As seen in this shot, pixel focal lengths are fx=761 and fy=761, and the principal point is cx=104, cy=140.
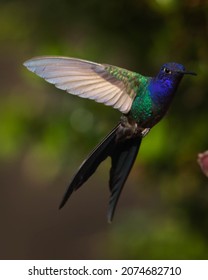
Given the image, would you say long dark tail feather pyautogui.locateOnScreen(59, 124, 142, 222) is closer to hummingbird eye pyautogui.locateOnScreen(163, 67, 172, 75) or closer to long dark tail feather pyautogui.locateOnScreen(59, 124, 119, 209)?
long dark tail feather pyautogui.locateOnScreen(59, 124, 119, 209)

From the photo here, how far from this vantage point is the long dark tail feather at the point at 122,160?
4.85ft

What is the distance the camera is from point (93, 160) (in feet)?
4.76

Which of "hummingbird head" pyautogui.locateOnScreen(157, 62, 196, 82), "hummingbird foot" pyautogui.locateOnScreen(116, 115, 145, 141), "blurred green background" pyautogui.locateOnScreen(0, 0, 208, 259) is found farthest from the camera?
"blurred green background" pyautogui.locateOnScreen(0, 0, 208, 259)

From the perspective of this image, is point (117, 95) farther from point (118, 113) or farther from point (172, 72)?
point (118, 113)

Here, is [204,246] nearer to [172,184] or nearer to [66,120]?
[172,184]

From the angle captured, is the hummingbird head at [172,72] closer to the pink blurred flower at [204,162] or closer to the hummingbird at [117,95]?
the hummingbird at [117,95]

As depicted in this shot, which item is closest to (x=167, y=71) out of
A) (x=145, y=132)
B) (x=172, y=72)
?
(x=172, y=72)

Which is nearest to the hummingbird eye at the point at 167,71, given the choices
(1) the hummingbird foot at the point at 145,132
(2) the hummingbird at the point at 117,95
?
(2) the hummingbird at the point at 117,95

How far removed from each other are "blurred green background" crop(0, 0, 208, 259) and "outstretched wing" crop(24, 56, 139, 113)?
2.14ft

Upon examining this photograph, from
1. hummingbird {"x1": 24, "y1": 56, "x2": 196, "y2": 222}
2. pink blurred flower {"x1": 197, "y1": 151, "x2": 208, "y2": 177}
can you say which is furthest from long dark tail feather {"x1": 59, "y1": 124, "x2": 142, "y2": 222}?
pink blurred flower {"x1": 197, "y1": 151, "x2": 208, "y2": 177}

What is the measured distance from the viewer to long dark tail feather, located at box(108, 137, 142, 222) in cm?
148

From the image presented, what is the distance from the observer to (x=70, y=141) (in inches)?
108

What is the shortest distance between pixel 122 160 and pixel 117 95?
0.44 ft

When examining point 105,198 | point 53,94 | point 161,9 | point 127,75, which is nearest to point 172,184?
point 53,94
